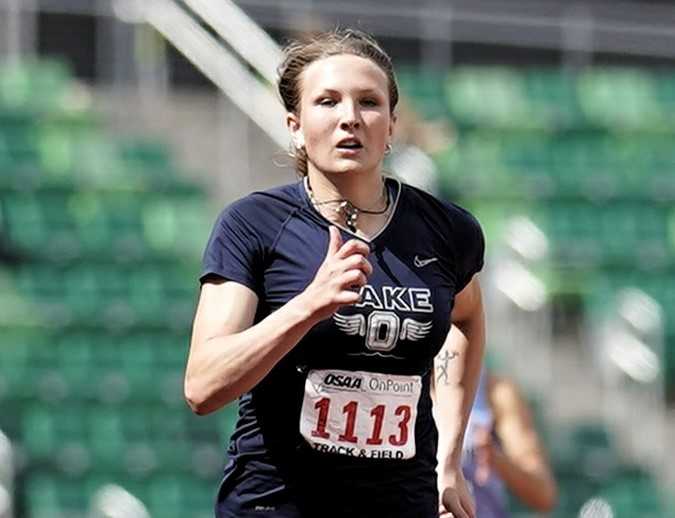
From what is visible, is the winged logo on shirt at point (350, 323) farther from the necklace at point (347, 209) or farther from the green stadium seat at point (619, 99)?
the green stadium seat at point (619, 99)

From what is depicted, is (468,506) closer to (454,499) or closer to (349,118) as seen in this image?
(454,499)

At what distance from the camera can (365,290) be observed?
11.9 feet

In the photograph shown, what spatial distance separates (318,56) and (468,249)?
52 cm

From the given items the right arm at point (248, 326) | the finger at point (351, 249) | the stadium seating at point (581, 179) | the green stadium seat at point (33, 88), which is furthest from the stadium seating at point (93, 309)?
the finger at point (351, 249)

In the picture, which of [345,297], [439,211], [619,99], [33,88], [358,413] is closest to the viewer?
[345,297]

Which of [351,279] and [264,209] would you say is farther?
[264,209]

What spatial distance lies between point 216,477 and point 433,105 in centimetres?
482

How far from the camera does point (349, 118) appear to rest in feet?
12.0

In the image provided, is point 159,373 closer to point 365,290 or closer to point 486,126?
point 486,126

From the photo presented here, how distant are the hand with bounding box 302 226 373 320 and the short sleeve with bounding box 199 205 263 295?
231mm

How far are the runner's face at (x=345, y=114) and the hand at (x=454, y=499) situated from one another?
72 centimetres

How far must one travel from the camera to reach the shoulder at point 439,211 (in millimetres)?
3902

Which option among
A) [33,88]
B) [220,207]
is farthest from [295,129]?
[33,88]

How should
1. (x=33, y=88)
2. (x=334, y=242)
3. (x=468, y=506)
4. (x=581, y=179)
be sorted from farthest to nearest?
(x=581, y=179) < (x=33, y=88) < (x=468, y=506) < (x=334, y=242)
